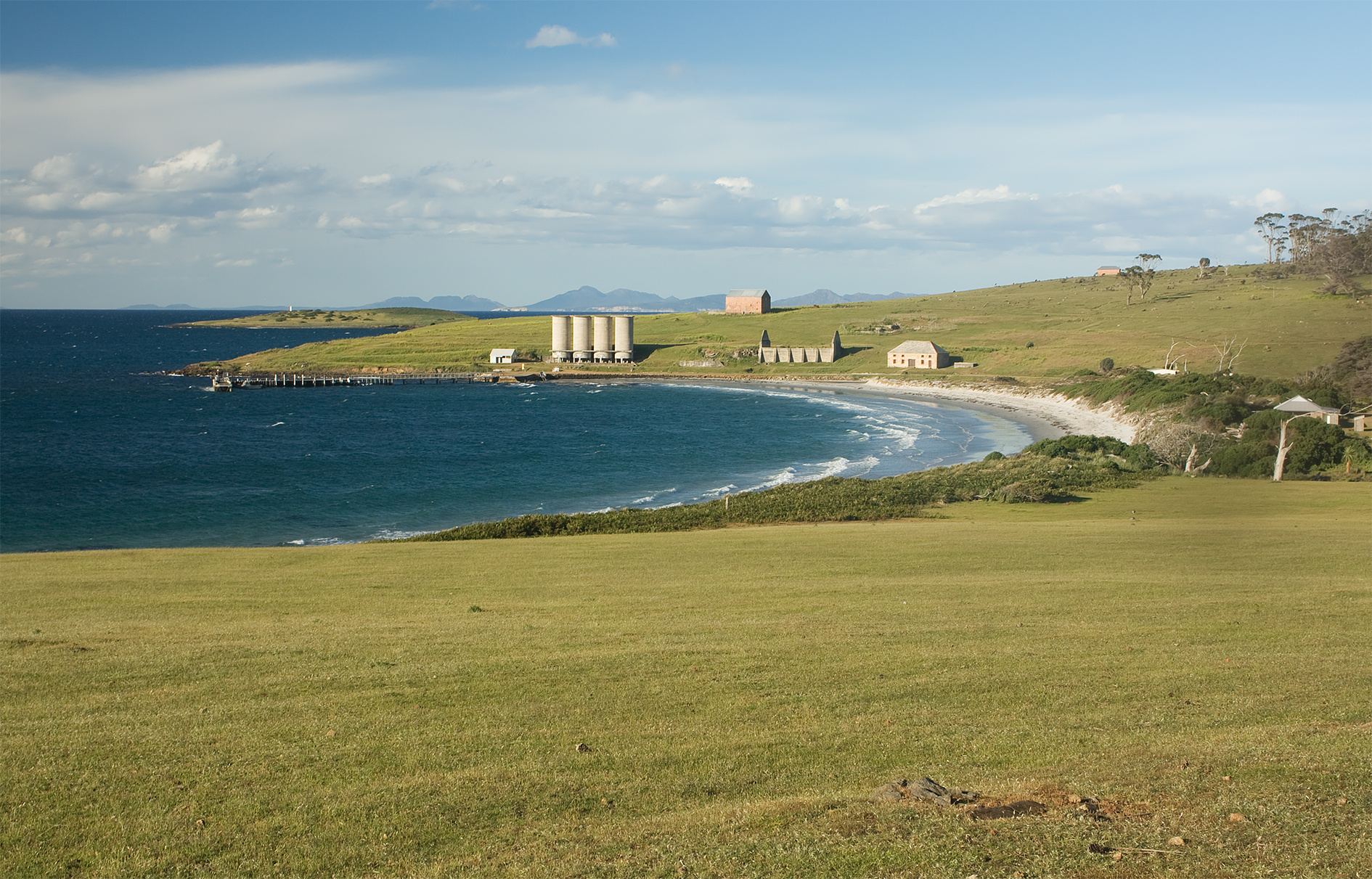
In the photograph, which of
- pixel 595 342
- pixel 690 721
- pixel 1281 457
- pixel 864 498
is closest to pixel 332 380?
pixel 595 342

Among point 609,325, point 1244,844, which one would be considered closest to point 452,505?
point 1244,844

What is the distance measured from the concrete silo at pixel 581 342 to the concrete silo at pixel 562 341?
1.20 metres

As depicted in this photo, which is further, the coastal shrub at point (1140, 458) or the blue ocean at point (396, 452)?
the coastal shrub at point (1140, 458)

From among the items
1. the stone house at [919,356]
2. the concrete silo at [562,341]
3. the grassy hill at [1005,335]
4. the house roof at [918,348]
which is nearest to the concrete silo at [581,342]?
the concrete silo at [562,341]

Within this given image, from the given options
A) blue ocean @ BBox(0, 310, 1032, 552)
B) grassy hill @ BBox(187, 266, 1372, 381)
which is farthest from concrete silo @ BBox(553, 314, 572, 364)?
blue ocean @ BBox(0, 310, 1032, 552)

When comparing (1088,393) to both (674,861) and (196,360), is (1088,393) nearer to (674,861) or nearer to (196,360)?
(674,861)

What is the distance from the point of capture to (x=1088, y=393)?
319 ft

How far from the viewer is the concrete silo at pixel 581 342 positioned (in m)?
160

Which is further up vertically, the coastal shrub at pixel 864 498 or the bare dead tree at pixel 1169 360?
the bare dead tree at pixel 1169 360

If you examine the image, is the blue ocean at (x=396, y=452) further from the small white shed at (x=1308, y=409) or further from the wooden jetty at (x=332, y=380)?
the small white shed at (x=1308, y=409)

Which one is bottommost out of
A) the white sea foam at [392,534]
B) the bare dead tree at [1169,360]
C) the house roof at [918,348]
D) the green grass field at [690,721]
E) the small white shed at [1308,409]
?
the white sea foam at [392,534]

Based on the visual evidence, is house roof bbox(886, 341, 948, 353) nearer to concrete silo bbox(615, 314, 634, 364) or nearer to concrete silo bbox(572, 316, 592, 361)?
concrete silo bbox(615, 314, 634, 364)

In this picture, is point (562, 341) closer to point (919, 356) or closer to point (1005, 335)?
point (919, 356)

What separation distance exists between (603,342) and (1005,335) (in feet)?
206
